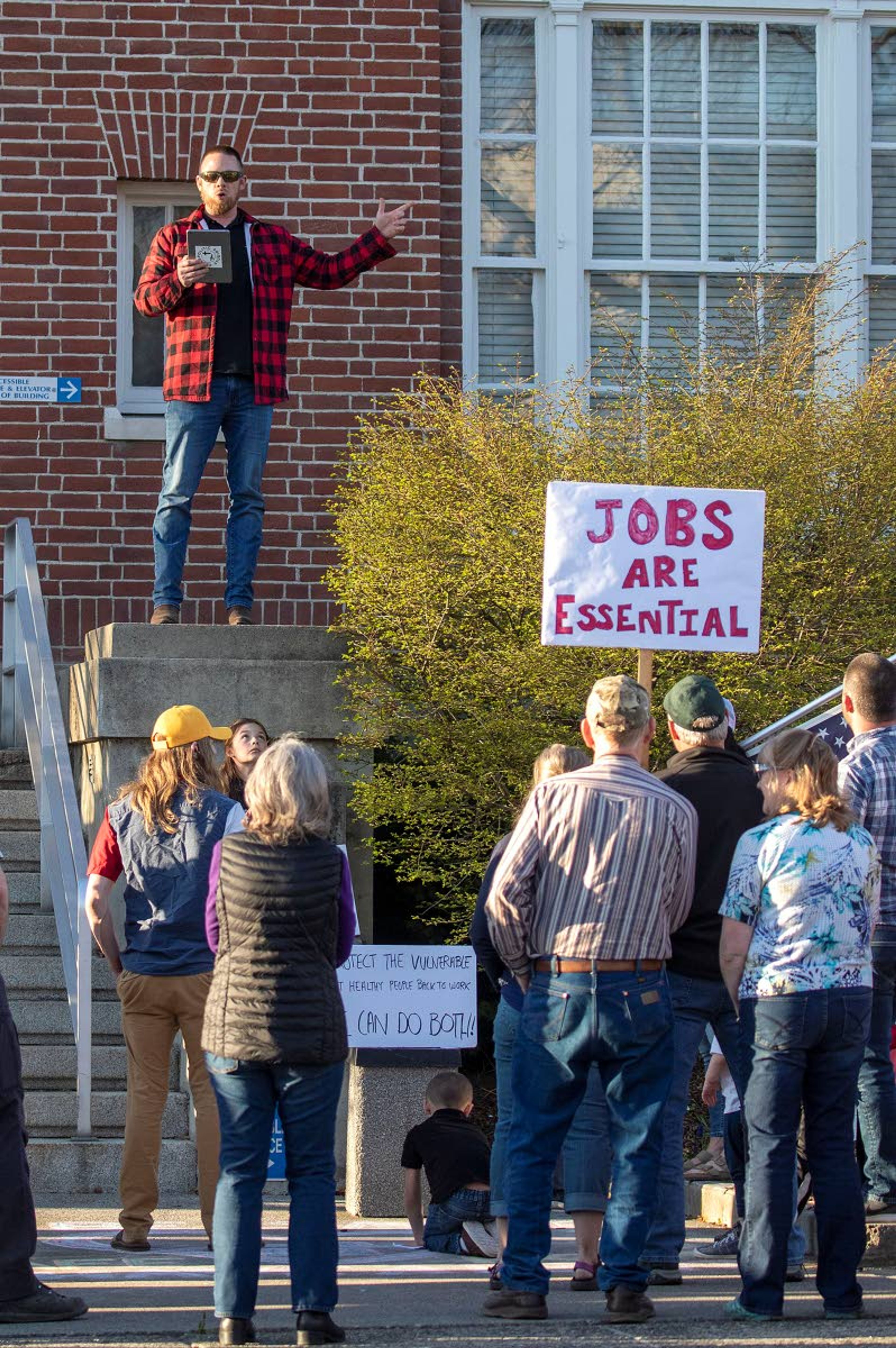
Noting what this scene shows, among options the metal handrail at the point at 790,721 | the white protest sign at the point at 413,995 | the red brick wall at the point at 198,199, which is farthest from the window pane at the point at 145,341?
the white protest sign at the point at 413,995

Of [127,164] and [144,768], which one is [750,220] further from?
[144,768]

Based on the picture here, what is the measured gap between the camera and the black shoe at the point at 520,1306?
555 centimetres

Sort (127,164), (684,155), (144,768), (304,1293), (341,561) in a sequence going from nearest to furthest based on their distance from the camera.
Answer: (304,1293) < (144,768) < (341,561) < (127,164) < (684,155)

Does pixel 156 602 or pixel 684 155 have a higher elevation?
pixel 684 155

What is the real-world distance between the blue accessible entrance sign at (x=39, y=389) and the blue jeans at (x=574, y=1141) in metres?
6.06

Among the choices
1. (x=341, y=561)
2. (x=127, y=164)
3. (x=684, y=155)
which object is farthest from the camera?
(x=684, y=155)

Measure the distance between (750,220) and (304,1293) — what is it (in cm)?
849

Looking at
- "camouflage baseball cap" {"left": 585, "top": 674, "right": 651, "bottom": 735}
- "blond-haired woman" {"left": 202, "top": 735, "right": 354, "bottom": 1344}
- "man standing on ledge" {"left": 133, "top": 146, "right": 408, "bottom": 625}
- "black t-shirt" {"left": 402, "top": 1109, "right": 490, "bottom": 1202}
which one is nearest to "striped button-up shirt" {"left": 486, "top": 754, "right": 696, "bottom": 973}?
"camouflage baseball cap" {"left": 585, "top": 674, "right": 651, "bottom": 735}

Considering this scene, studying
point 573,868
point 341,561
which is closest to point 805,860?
point 573,868

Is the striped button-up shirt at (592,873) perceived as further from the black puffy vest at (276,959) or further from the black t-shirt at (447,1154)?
the black t-shirt at (447,1154)

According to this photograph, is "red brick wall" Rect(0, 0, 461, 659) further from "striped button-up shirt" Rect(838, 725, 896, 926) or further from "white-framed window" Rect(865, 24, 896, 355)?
"striped button-up shirt" Rect(838, 725, 896, 926)

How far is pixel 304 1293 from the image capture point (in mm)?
5285

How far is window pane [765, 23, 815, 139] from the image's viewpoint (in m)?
12.2

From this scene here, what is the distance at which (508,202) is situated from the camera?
39.4 ft
